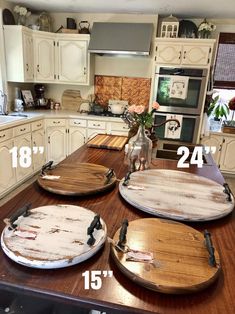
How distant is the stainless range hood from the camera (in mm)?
3531

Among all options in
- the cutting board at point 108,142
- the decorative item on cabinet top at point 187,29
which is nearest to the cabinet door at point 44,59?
the decorative item on cabinet top at point 187,29

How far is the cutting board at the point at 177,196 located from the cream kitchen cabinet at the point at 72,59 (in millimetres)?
2994

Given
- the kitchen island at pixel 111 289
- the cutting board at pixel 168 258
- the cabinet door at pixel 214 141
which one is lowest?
the cabinet door at pixel 214 141

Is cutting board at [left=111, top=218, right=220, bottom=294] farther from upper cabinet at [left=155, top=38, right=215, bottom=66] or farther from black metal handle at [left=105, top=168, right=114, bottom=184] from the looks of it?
upper cabinet at [left=155, top=38, right=215, bottom=66]

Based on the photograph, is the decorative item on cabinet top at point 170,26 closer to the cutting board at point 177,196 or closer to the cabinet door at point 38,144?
the cabinet door at point 38,144

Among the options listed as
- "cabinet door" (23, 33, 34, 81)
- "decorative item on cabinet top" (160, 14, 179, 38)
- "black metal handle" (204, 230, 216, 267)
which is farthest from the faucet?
"black metal handle" (204, 230, 216, 267)

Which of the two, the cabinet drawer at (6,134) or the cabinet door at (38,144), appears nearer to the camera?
the cabinet drawer at (6,134)

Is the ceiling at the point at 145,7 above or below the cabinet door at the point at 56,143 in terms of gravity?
above

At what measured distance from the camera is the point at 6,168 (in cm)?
304

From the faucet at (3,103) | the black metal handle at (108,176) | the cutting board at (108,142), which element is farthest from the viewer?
the faucet at (3,103)

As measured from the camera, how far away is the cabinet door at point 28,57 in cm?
→ 355

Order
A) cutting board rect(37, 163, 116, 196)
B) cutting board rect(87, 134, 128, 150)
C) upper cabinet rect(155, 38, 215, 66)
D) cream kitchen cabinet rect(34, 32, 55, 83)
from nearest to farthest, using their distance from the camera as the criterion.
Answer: cutting board rect(37, 163, 116, 196) → cutting board rect(87, 134, 128, 150) → upper cabinet rect(155, 38, 215, 66) → cream kitchen cabinet rect(34, 32, 55, 83)

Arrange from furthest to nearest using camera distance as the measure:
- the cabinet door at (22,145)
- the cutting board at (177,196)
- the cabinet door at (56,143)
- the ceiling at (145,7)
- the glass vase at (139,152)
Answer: the cabinet door at (56,143)
the cabinet door at (22,145)
the ceiling at (145,7)
the glass vase at (139,152)
the cutting board at (177,196)

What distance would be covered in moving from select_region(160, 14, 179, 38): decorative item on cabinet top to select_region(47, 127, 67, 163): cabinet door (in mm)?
2109
